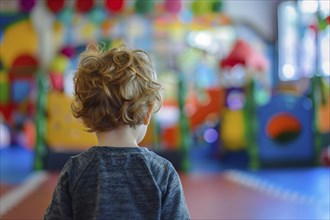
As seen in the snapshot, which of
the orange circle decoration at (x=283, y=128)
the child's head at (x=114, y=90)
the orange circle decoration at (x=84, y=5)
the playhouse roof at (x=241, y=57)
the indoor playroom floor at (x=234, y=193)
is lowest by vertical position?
the indoor playroom floor at (x=234, y=193)

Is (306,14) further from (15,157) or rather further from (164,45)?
(15,157)

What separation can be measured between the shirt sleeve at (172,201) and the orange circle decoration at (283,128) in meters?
2.74

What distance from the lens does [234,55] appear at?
14.1 feet

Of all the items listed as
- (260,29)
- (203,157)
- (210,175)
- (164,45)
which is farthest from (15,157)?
(260,29)

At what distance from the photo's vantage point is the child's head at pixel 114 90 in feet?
2.91

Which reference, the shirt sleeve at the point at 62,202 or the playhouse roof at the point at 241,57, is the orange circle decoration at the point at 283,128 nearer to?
the playhouse roof at the point at 241,57

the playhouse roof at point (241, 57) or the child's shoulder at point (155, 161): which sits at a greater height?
the playhouse roof at point (241, 57)

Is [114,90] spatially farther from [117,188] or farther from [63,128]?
[63,128]

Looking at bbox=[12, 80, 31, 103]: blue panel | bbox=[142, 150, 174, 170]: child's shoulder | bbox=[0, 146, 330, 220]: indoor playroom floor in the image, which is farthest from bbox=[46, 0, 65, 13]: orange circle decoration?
bbox=[142, 150, 174, 170]: child's shoulder

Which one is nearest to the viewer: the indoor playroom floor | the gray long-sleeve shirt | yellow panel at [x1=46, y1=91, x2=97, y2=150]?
the gray long-sleeve shirt

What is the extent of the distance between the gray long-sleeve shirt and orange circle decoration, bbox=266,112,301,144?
9.04ft

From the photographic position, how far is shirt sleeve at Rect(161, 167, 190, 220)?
0.91 m

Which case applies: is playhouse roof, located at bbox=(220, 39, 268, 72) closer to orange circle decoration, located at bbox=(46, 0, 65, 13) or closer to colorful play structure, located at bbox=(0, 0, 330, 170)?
colorful play structure, located at bbox=(0, 0, 330, 170)

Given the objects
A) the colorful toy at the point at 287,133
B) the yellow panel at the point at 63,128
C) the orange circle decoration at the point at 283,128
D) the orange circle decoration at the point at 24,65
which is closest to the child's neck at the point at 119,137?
the yellow panel at the point at 63,128
